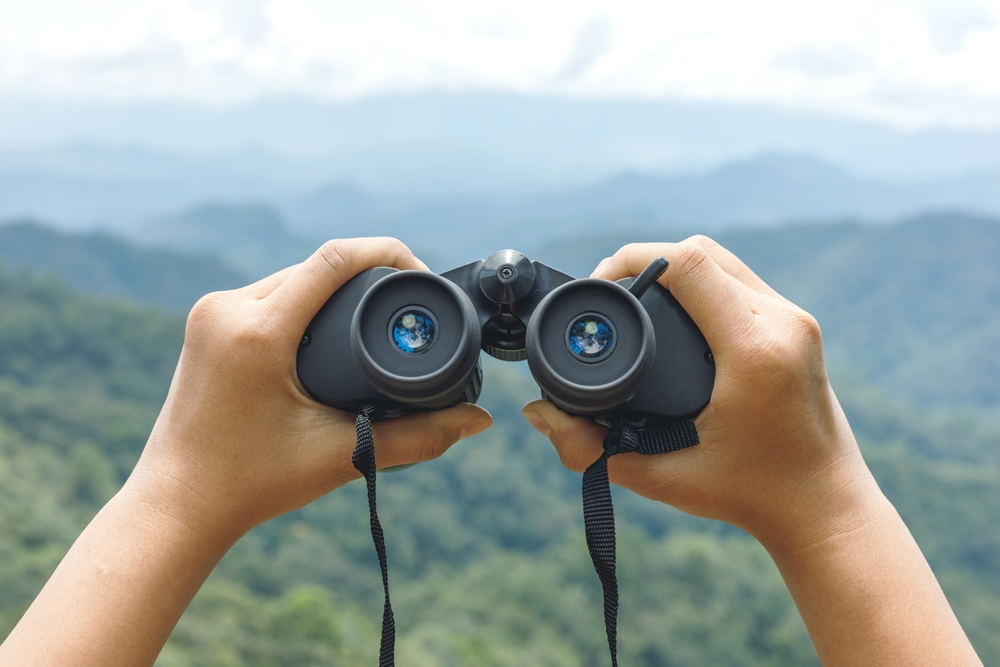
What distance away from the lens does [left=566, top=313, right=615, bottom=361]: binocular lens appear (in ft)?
→ 5.08

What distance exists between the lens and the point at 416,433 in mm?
1681

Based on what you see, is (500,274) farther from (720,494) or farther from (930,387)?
(930,387)

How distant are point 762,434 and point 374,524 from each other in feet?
2.70

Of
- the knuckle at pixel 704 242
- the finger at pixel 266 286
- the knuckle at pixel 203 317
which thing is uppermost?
the knuckle at pixel 704 242

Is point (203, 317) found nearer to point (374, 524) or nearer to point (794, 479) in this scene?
point (374, 524)

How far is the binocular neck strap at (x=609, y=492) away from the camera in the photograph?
1397 mm

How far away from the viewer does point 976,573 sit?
52656 millimetres

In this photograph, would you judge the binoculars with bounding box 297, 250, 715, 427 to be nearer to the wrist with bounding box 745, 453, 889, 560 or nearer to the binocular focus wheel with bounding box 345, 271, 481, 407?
the binocular focus wheel with bounding box 345, 271, 481, 407

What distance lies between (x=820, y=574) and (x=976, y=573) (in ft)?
211

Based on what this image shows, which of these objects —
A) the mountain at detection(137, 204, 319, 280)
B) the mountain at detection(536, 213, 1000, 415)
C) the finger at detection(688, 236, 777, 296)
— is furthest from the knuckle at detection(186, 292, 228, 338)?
the mountain at detection(137, 204, 319, 280)

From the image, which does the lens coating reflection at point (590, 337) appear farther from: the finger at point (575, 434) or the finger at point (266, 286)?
the finger at point (266, 286)

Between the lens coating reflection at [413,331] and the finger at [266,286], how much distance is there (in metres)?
0.29

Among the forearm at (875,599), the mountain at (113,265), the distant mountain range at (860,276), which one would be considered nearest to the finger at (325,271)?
the forearm at (875,599)

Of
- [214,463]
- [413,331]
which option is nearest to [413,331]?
[413,331]
